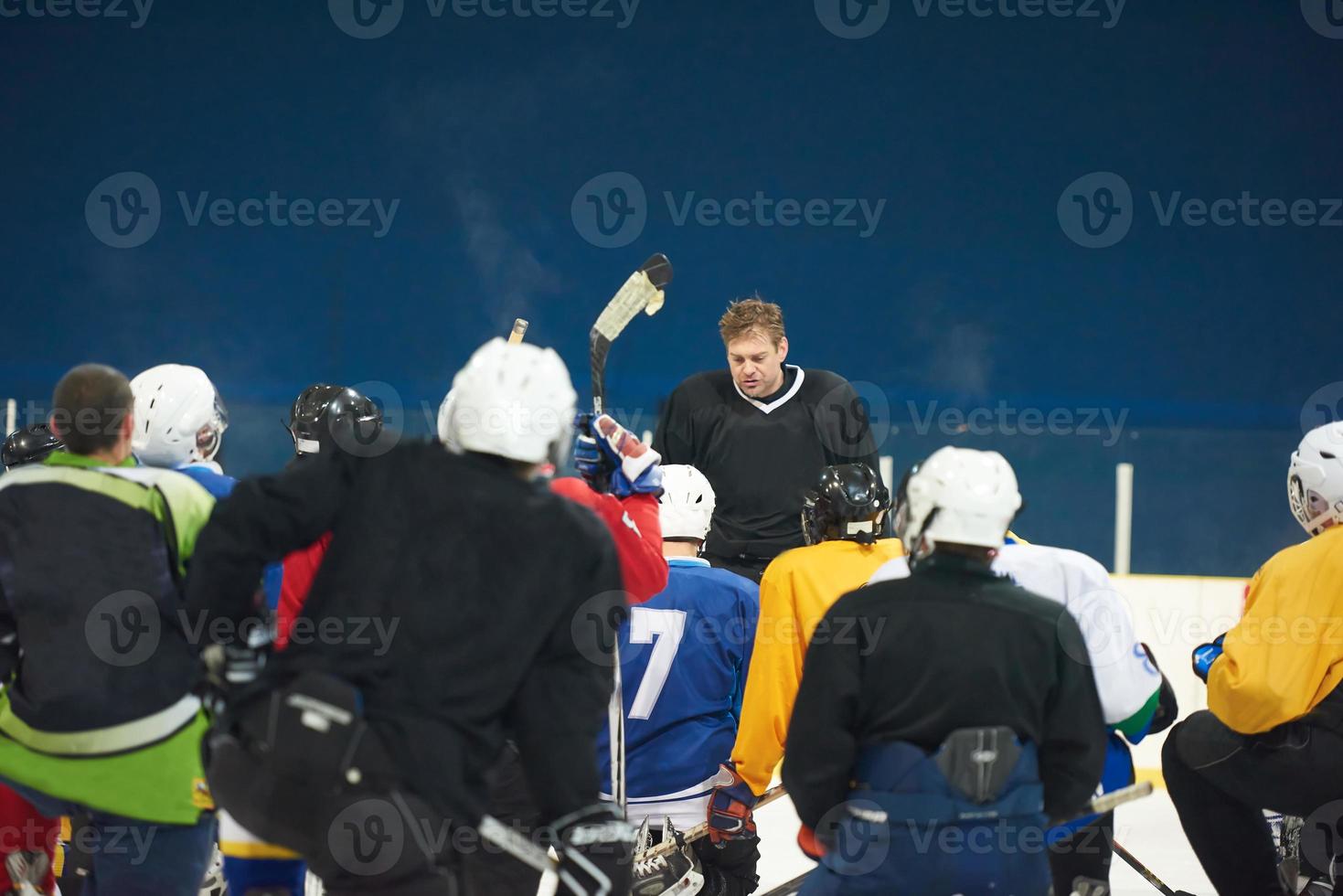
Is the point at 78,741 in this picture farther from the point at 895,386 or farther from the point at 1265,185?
the point at 1265,185

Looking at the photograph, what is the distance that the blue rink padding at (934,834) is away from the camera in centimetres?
203

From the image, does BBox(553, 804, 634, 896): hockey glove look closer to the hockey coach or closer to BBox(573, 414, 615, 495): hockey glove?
BBox(573, 414, 615, 495): hockey glove

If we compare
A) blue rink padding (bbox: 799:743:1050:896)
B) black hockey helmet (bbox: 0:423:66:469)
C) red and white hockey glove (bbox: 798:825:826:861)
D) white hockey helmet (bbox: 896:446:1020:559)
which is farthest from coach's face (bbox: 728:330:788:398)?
blue rink padding (bbox: 799:743:1050:896)

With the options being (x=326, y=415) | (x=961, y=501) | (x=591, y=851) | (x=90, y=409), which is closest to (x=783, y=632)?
(x=961, y=501)

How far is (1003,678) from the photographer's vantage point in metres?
2.03

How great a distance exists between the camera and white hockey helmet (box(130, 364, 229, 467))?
2.80 m

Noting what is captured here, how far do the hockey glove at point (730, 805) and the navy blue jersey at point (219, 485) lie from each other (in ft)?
3.32

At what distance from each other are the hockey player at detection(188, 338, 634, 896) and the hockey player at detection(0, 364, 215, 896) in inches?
22.8

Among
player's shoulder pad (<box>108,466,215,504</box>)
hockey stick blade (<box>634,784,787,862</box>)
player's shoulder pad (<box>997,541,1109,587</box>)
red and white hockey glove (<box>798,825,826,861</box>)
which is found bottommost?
hockey stick blade (<box>634,784,787,862</box>)

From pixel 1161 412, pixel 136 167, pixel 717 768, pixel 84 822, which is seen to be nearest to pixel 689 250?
pixel 1161 412

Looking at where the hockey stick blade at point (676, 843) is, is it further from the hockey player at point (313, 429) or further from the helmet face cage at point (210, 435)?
the helmet face cage at point (210, 435)

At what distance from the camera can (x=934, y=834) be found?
2031 millimetres

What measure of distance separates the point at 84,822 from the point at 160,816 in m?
0.21

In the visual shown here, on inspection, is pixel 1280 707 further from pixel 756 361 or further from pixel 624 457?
pixel 756 361
